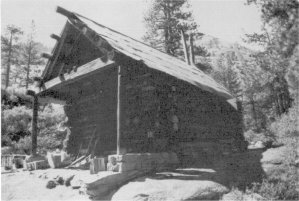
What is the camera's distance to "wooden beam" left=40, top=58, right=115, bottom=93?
9.48 m

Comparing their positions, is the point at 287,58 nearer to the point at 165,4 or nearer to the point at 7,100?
the point at 165,4

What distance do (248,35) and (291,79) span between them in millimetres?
20532

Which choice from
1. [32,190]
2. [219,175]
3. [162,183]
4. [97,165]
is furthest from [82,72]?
[219,175]

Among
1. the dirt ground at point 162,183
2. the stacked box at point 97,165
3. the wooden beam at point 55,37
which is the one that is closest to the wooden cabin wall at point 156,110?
the dirt ground at point 162,183

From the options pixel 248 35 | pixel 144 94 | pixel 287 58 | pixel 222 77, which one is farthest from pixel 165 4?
pixel 287 58

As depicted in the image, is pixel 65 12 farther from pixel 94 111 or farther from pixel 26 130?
pixel 26 130

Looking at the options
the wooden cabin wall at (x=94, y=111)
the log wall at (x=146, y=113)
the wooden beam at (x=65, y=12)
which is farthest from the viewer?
the wooden cabin wall at (x=94, y=111)

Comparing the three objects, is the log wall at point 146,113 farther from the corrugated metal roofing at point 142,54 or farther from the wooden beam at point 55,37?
the wooden beam at point 55,37

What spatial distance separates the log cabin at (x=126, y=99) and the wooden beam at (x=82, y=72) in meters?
0.03

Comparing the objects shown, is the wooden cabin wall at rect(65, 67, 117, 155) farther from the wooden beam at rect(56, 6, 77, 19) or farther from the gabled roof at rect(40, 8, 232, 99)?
the wooden beam at rect(56, 6, 77, 19)

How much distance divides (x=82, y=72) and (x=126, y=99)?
1.85 m

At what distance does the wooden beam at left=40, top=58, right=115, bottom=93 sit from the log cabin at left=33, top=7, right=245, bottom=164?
3 centimetres

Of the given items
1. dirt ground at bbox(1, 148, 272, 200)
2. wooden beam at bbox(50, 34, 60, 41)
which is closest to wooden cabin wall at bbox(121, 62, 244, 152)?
dirt ground at bbox(1, 148, 272, 200)

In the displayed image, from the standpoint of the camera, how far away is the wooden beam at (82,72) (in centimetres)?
948
